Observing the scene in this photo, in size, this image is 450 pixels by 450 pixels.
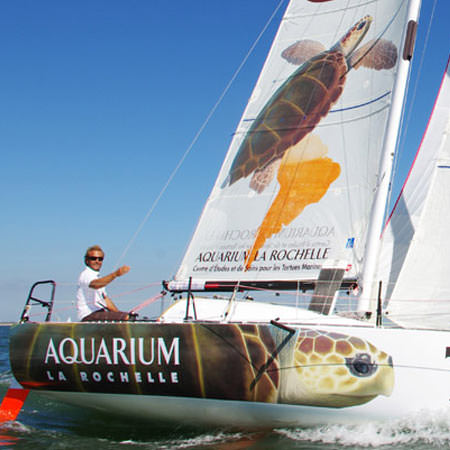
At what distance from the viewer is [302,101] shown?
933 centimetres

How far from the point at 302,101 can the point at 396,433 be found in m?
4.98

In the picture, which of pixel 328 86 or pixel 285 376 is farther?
pixel 328 86

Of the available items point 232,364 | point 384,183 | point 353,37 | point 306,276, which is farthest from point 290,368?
point 353,37

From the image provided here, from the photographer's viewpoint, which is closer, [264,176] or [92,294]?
[92,294]

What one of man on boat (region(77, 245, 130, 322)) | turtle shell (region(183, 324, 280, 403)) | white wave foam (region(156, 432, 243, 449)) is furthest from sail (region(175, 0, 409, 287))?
white wave foam (region(156, 432, 243, 449))

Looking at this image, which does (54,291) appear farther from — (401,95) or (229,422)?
(401,95)

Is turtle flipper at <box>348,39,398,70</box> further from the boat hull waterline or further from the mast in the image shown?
the boat hull waterline

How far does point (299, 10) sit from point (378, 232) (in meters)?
4.37

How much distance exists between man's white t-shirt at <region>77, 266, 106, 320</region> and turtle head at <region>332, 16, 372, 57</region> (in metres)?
5.11

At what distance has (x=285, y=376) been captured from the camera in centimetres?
654

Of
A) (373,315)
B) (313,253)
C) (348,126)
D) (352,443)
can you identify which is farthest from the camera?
(348,126)

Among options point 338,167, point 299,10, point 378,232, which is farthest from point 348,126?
point 299,10

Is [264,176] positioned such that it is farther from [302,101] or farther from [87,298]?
[87,298]

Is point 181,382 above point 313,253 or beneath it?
beneath
